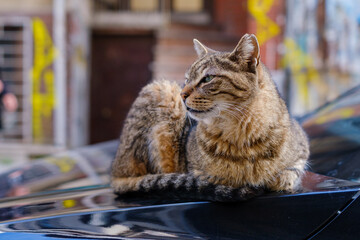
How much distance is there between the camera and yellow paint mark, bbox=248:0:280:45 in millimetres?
7016

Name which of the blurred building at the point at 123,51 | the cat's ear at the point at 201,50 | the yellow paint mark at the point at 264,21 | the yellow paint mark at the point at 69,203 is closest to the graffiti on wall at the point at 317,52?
the blurred building at the point at 123,51

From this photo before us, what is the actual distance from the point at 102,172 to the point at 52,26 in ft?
19.7

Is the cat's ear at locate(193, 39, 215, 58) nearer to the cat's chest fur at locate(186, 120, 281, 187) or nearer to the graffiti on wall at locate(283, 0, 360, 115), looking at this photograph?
the cat's chest fur at locate(186, 120, 281, 187)

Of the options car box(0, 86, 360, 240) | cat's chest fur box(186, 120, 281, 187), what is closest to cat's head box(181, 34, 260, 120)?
cat's chest fur box(186, 120, 281, 187)

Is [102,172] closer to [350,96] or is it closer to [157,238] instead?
[157,238]

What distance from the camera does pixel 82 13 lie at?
26.5ft

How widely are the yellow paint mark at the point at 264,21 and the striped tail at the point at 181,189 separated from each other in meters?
5.40

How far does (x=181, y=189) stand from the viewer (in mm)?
1825

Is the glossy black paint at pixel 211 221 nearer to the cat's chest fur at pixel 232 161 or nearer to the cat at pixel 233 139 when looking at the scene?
the cat at pixel 233 139

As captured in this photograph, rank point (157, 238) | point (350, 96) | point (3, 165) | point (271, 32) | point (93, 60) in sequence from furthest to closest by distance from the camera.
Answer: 1. point (93, 60)
2. point (3, 165)
3. point (271, 32)
4. point (350, 96)
5. point (157, 238)

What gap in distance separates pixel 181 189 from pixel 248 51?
0.70 m

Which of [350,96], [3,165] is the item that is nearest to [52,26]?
[3,165]

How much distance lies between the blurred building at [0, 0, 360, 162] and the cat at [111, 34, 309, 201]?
197 inches

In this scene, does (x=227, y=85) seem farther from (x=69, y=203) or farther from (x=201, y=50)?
(x=69, y=203)
